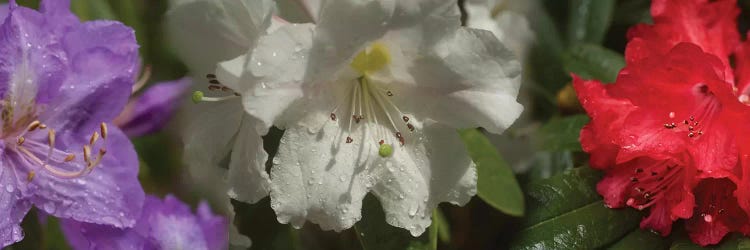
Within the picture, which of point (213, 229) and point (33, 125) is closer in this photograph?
point (33, 125)

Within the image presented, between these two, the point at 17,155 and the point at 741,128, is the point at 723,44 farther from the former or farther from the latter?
the point at 17,155

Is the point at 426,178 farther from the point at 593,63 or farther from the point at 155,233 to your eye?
the point at 593,63

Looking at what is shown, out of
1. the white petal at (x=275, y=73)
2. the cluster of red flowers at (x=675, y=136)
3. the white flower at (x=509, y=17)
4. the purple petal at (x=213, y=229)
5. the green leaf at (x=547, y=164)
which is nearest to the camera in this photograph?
the white petal at (x=275, y=73)

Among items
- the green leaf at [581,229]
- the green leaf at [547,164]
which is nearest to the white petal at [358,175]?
the green leaf at [581,229]

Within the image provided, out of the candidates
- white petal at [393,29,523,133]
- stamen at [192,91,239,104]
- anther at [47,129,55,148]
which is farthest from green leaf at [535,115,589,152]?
anther at [47,129,55,148]

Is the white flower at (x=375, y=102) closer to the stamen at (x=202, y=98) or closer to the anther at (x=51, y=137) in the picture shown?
the stamen at (x=202, y=98)

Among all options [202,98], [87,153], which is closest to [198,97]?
[202,98]

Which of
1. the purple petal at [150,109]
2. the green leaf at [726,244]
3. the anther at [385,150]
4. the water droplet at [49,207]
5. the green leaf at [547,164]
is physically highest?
the anther at [385,150]
